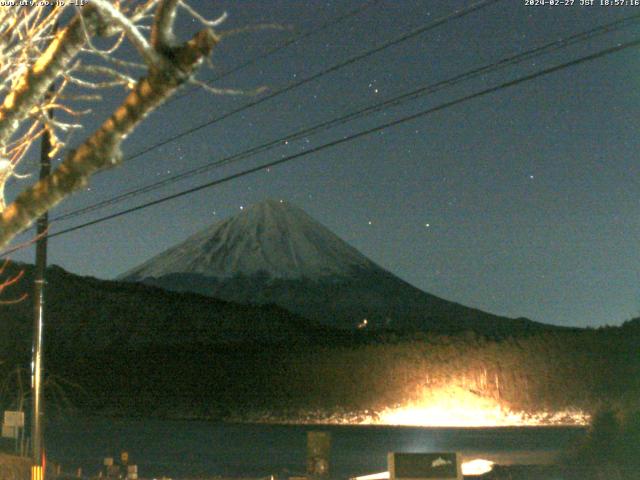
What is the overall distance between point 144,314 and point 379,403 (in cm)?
5169

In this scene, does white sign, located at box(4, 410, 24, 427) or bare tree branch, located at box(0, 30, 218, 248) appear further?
white sign, located at box(4, 410, 24, 427)

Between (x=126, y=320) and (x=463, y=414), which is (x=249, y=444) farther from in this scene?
(x=126, y=320)

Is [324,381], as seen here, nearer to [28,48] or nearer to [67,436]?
[67,436]

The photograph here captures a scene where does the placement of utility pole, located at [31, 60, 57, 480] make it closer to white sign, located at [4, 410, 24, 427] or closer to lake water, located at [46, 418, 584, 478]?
white sign, located at [4, 410, 24, 427]

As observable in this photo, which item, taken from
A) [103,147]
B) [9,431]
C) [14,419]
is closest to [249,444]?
[9,431]

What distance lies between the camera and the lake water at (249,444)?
2350 centimetres

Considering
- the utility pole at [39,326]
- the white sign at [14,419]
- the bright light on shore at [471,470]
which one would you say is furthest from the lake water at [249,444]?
the utility pole at [39,326]

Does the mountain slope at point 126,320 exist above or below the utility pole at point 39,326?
above

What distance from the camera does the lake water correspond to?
23.5 meters

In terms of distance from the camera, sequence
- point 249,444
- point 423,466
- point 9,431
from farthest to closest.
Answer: point 249,444 < point 9,431 < point 423,466

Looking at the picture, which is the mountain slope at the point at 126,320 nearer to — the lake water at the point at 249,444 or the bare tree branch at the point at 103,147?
the lake water at the point at 249,444

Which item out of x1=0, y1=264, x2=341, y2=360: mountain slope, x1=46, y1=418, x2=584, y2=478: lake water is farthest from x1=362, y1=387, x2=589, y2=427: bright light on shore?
x1=0, y1=264, x2=341, y2=360: mountain slope

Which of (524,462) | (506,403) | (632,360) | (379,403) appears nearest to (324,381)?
(379,403)

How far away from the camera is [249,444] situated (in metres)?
32.4
